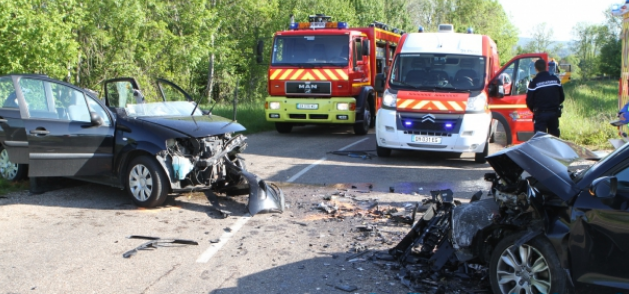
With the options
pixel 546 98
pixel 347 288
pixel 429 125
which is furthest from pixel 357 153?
pixel 347 288

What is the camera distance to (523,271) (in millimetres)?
4273

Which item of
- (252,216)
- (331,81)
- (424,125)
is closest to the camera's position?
(252,216)

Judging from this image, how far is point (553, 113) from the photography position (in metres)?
9.98

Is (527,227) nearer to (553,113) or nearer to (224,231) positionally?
(224,231)

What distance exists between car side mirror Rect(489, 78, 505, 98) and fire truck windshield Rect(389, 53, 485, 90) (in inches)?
7.4

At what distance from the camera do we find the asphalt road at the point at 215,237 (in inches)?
195

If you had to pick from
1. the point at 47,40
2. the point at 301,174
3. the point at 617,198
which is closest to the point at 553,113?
the point at 301,174

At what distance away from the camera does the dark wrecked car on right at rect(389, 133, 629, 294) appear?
3.86 m

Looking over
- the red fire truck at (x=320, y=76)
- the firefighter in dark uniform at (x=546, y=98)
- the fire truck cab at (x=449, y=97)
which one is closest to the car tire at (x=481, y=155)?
the fire truck cab at (x=449, y=97)

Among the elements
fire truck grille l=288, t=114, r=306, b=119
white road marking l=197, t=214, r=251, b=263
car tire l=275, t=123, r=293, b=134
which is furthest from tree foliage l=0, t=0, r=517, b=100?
white road marking l=197, t=214, r=251, b=263

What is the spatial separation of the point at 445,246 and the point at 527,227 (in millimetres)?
873

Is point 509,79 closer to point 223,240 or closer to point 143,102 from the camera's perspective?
point 143,102

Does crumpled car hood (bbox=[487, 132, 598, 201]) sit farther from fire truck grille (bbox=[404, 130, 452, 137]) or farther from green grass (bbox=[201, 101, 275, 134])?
green grass (bbox=[201, 101, 275, 134])

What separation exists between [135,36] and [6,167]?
891cm
